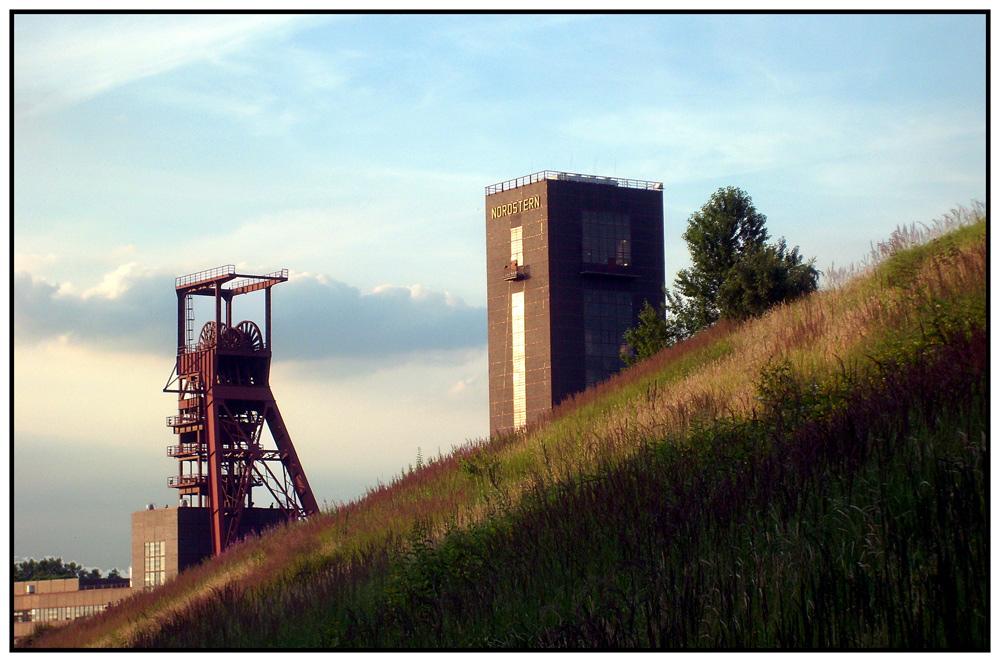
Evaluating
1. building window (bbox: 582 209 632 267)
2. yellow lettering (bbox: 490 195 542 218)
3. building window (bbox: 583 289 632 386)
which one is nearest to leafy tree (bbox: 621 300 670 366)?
building window (bbox: 583 289 632 386)

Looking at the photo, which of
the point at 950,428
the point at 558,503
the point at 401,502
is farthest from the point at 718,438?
the point at 401,502

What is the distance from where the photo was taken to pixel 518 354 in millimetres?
75062

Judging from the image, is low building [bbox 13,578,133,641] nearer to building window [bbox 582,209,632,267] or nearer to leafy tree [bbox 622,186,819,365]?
leafy tree [bbox 622,186,819,365]

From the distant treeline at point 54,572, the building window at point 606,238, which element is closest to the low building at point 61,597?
the distant treeline at point 54,572

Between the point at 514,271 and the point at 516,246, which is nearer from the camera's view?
the point at 514,271

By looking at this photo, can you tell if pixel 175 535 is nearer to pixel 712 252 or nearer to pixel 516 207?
pixel 516 207

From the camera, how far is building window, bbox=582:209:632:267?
2985 inches

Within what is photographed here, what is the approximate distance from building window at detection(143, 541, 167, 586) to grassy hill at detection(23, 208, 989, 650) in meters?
45.0

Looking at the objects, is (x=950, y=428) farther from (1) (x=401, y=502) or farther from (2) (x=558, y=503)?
(1) (x=401, y=502)

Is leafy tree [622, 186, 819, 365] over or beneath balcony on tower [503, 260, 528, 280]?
A: beneath

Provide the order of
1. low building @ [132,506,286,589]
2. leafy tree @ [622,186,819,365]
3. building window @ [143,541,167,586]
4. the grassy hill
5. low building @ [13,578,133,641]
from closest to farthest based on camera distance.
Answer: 1. the grassy hill
2. leafy tree @ [622,186,819,365]
3. low building @ [13,578,133,641]
4. low building @ [132,506,286,589]
5. building window @ [143,541,167,586]

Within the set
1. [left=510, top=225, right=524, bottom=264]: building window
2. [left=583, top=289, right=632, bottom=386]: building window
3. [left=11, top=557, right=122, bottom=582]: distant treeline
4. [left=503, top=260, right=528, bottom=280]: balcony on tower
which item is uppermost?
[left=510, top=225, right=524, bottom=264]: building window

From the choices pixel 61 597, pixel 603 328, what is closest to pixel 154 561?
pixel 61 597

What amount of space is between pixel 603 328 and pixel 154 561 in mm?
34970
